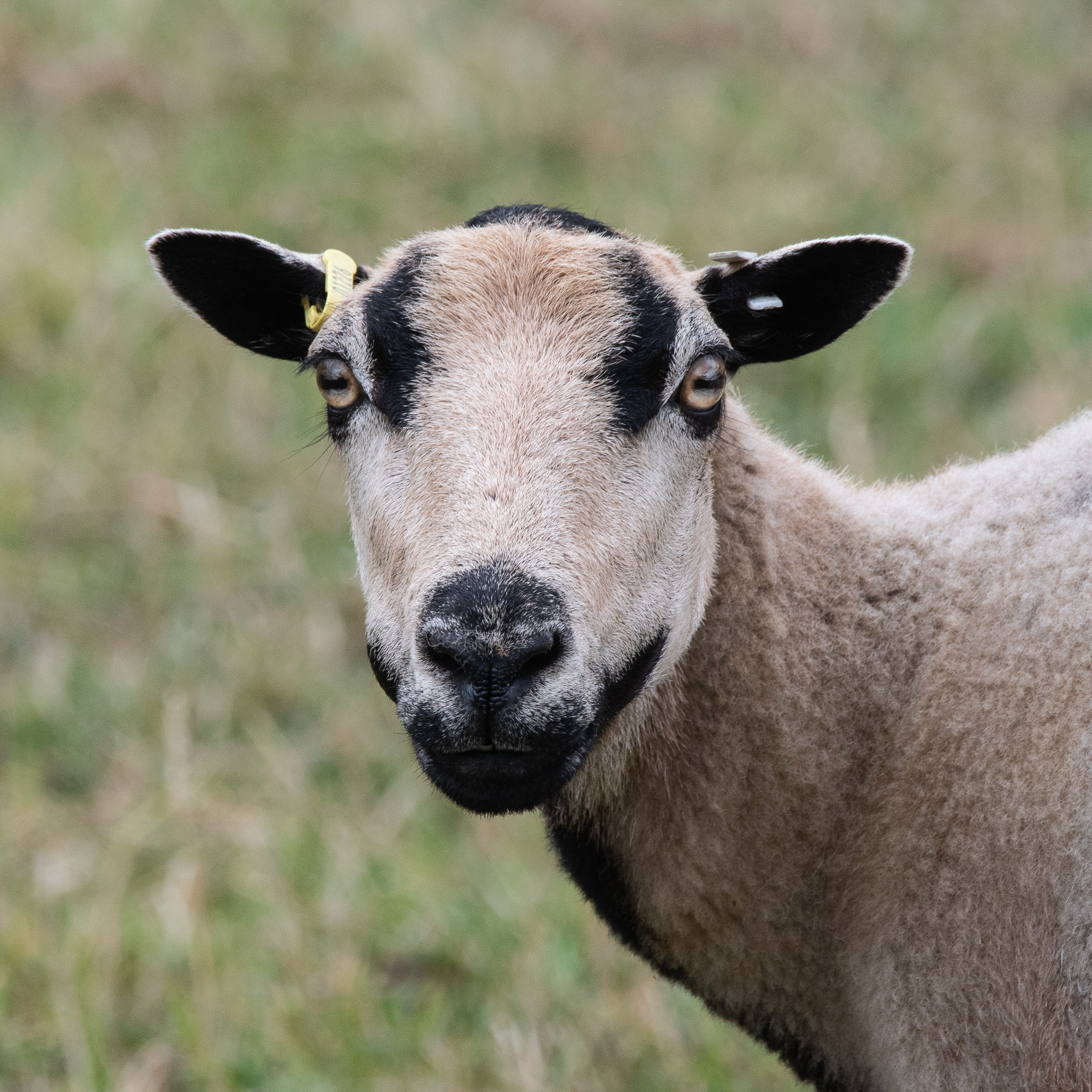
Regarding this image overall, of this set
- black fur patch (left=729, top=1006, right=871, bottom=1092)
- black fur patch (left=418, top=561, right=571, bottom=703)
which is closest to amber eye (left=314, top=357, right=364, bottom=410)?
black fur patch (left=418, top=561, right=571, bottom=703)

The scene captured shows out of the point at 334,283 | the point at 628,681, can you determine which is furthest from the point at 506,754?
the point at 334,283

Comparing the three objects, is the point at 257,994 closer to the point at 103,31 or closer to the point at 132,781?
the point at 132,781

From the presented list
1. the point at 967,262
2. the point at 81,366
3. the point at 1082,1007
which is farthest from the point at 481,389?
the point at 967,262

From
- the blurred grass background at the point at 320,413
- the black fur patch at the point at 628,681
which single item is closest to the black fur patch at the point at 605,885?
the black fur patch at the point at 628,681

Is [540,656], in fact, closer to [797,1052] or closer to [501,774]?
[501,774]

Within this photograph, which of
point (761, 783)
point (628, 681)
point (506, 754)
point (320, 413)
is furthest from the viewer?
point (320, 413)

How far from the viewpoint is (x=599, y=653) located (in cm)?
348

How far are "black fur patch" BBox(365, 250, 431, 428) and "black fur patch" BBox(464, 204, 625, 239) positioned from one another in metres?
0.41

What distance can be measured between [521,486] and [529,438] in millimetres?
167

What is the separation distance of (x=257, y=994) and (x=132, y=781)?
78.6 inches

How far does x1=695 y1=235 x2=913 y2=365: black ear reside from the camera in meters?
4.09

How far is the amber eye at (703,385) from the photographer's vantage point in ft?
12.6

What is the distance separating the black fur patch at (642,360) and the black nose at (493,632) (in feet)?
2.28

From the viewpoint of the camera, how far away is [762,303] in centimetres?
414
